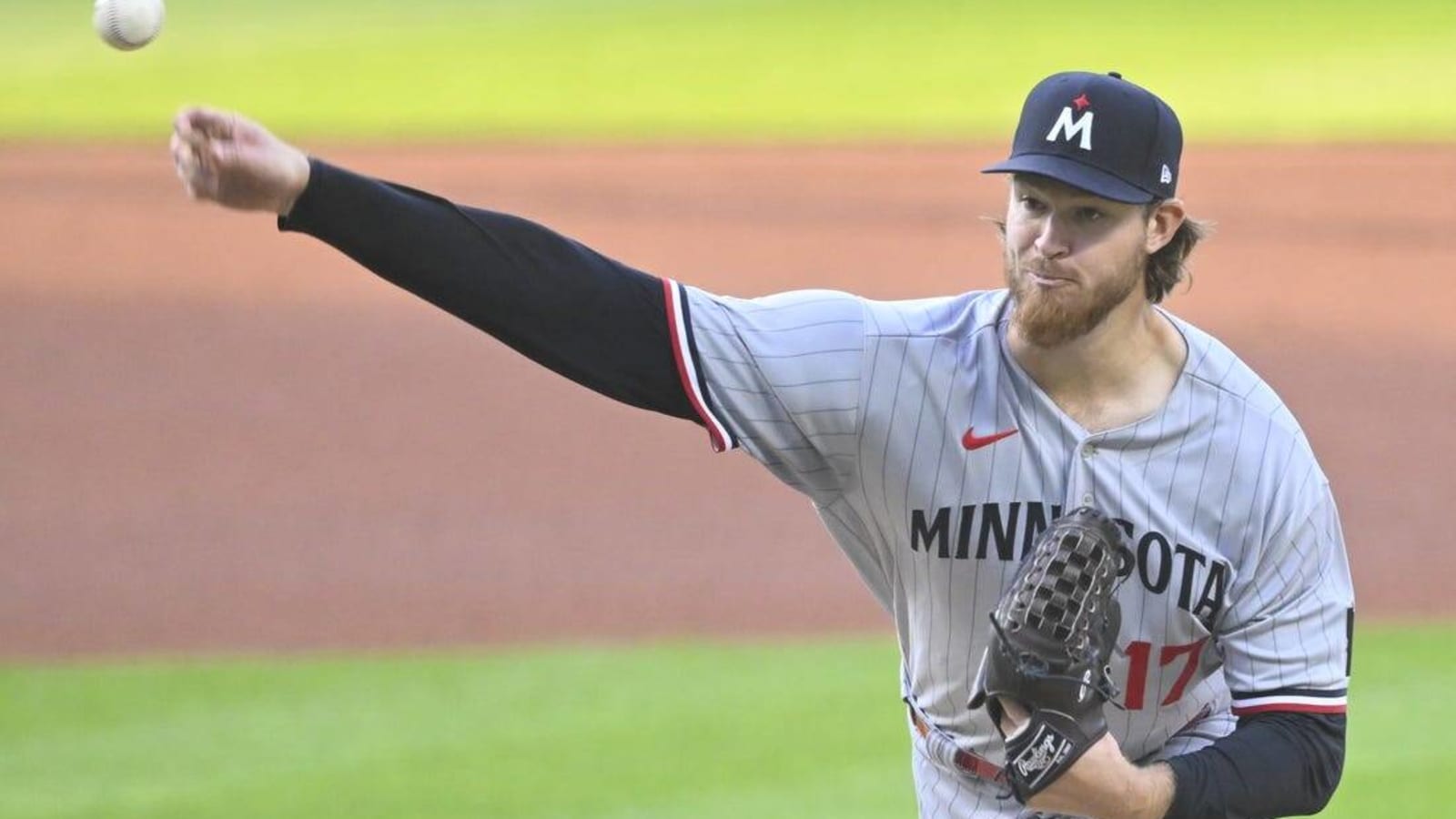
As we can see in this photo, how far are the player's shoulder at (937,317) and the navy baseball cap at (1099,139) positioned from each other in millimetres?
233

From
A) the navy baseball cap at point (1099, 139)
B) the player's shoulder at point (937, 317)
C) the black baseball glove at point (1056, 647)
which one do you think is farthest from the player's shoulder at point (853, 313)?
the black baseball glove at point (1056, 647)

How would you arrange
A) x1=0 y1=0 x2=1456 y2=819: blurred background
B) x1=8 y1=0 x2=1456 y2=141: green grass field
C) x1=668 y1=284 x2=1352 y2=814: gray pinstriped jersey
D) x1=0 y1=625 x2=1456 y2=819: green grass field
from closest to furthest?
x1=668 y1=284 x2=1352 y2=814: gray pinstriped jersey
x1=0 y1=625 x2=1456 y2=819: green grass field
x1=0 y1=0 x2=1456 y2=819: blurred background
x1=8 y1=0 x2=1456 y2=141: green grass field

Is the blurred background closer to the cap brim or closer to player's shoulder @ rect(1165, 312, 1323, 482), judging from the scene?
player's shoulder @ rect(1165, 312, 1323, 482)

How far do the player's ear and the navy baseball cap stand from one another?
3 centimetres

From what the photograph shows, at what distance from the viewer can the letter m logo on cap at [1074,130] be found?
10.4 feet

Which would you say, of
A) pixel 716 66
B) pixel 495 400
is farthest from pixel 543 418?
pixel 716 66

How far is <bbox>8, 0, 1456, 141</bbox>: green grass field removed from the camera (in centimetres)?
1731

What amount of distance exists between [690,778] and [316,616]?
2.41 m

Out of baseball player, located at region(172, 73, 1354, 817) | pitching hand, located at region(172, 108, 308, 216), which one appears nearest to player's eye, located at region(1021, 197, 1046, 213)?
baseball player, located at region(172, 73, 1354, 817)

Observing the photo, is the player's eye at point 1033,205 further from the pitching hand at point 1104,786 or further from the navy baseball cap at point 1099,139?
the pitching hand at point 1104,786

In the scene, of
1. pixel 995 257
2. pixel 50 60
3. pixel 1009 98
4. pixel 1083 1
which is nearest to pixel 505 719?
pixel 995 257

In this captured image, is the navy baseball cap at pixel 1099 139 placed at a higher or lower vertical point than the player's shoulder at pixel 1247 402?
higher

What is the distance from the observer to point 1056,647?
296 centimetres

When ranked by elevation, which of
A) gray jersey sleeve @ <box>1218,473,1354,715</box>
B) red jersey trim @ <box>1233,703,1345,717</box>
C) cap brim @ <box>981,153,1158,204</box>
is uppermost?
cap brim @ <box>981,153,1158,204</box>
